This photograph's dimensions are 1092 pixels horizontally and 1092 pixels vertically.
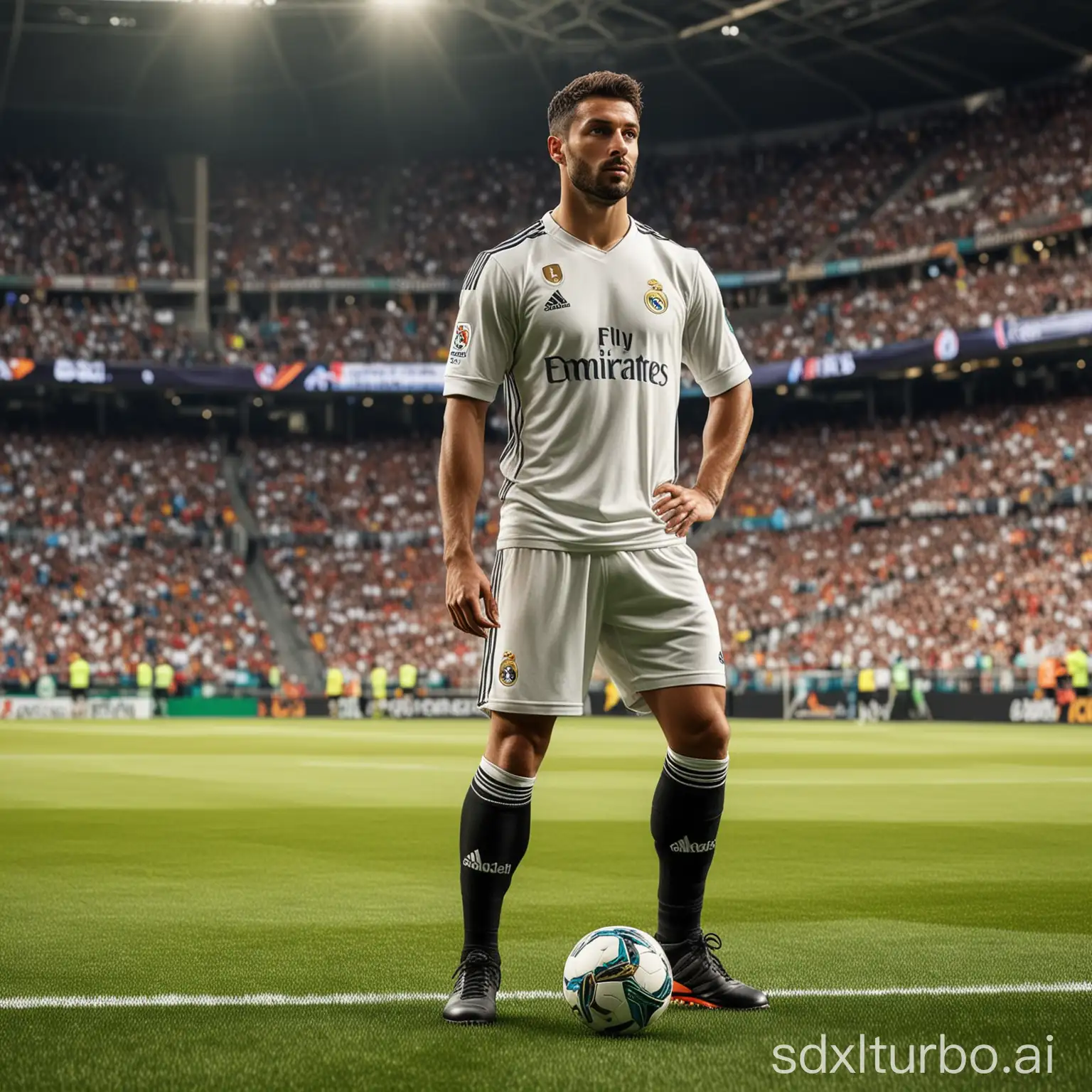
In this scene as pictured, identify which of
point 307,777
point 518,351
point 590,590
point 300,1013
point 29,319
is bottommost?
point 307,777

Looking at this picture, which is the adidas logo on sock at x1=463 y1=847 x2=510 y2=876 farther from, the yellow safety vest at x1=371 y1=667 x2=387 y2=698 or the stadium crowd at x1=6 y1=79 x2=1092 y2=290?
the stadium crowd at x1=6 y1=79 x2=1092 y2=290

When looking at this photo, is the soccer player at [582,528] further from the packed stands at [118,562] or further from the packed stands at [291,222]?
the packed stands at [291,222]

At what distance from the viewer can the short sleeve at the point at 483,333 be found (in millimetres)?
5117

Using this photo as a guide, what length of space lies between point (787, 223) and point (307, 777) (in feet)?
129

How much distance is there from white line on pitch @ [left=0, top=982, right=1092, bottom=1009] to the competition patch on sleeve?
6.84 ft

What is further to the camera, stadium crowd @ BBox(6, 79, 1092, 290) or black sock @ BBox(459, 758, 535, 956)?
stadium crowd @ BBox(6, 79, 1092, 290)

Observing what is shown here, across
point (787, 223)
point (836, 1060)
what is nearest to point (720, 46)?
point (787, 223)

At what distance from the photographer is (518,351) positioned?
5.21 metres

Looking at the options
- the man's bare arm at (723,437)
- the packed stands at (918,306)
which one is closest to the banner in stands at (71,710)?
the packed stands at (918,306)

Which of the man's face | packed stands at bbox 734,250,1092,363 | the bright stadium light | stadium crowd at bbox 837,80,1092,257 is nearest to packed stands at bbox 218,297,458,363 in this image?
packed stands at bbox 734,250,1092,363

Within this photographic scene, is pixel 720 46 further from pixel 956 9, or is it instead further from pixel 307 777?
pixel 307 777

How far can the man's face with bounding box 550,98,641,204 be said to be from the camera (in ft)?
16.8

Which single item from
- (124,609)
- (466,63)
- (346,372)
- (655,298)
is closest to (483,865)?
(655,298)

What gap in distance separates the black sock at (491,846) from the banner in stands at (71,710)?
3415cm
